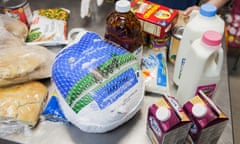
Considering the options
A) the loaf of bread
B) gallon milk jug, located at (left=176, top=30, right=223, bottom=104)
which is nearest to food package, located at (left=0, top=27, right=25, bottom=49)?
the loaf of bread

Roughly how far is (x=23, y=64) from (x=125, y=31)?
0.87ft

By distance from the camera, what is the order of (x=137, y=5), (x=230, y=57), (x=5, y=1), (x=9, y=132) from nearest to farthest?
(x=9, y=132), (x=137, y=5), (x=5, y=1), (x=230, y=57)

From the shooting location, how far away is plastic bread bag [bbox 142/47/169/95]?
0.69 meters

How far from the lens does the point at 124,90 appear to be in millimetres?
566

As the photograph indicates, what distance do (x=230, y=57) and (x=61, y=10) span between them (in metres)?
1.45

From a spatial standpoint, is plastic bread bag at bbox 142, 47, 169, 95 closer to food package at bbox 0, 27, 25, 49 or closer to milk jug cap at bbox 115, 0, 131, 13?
milk jug cap at bbox 115, 0, 131, 13

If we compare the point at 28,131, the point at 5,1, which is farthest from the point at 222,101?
the point at 5,1

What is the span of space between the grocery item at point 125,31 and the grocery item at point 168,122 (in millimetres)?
197

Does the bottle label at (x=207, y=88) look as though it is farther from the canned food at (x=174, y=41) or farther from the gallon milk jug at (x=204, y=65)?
the canned food at (x=174, y=41)

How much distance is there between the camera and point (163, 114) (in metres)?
0.50

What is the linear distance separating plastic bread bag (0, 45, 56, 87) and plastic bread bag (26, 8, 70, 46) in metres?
0.10

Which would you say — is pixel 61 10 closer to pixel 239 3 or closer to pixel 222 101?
pixel 222 101

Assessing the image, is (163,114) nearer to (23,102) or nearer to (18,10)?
(23,102)

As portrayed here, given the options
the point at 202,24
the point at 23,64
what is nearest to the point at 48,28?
the point at 23,64
